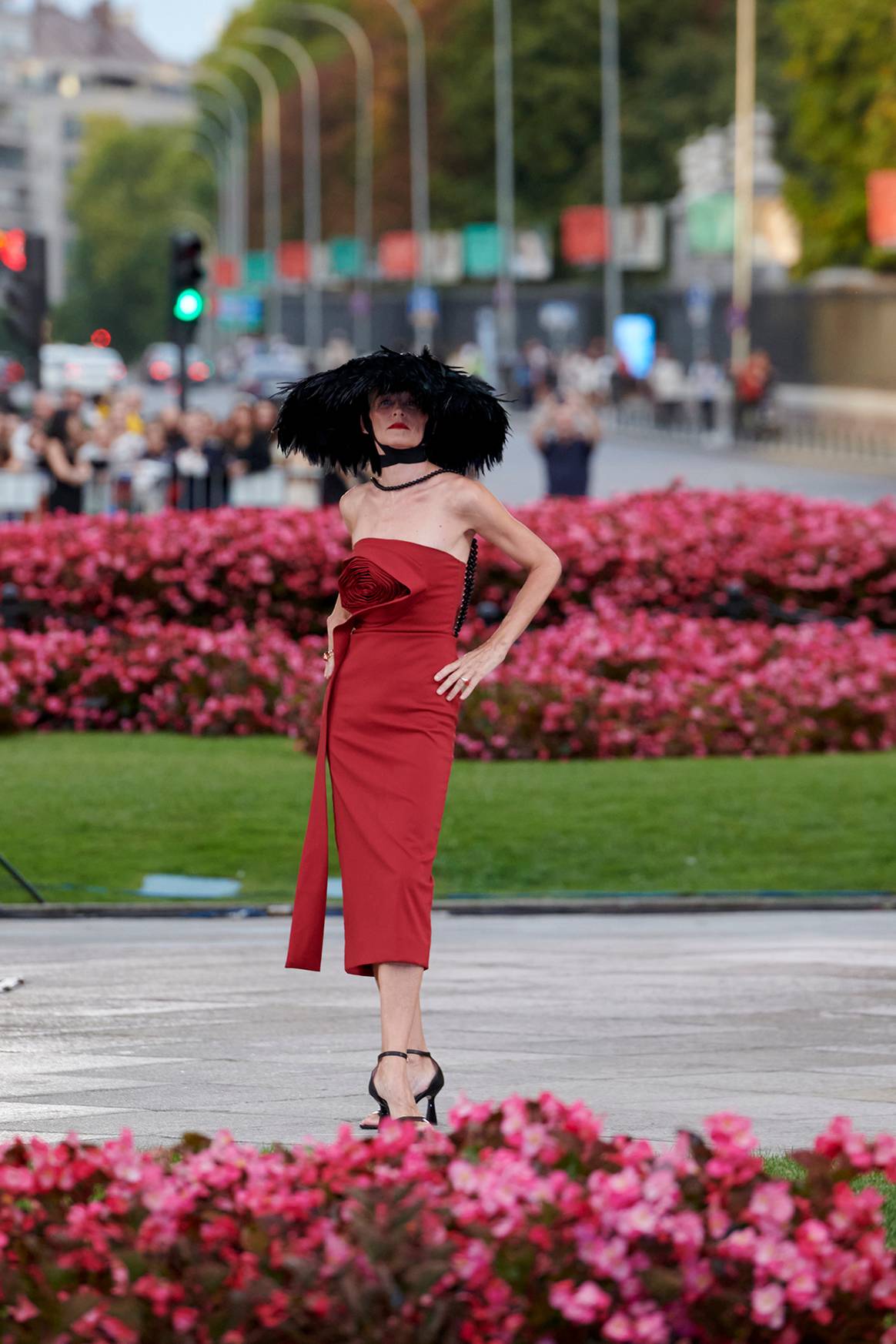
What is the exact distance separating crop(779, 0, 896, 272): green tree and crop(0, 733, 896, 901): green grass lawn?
2012 inches

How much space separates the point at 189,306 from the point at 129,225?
537 ft

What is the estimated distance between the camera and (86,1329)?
12.5ft

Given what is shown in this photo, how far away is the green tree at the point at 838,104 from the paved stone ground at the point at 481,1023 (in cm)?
5518

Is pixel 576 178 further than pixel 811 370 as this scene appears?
Yes

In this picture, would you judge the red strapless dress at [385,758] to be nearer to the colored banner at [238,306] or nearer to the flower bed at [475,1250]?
the flower bed at [475,1250]

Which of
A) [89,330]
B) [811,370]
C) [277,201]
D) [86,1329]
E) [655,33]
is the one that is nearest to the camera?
[86,1329]

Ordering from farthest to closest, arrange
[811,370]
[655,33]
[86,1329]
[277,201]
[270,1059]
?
[277,201], [655,33], [811,370], [270,1059], [86,1329]

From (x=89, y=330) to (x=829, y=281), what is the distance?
105 meters

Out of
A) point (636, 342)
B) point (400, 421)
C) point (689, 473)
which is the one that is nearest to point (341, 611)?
point (400, 421)

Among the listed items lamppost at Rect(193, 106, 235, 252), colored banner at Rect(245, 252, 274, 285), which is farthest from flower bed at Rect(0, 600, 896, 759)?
lamppost at Rect(193, 106, 235, 252)

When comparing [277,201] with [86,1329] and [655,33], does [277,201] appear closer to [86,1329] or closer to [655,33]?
[655,33]

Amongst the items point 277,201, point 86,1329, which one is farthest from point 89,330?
point 86,1329

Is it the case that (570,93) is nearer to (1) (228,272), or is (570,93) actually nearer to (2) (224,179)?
(1) (228,272)

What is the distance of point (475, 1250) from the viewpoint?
12.7 feet
